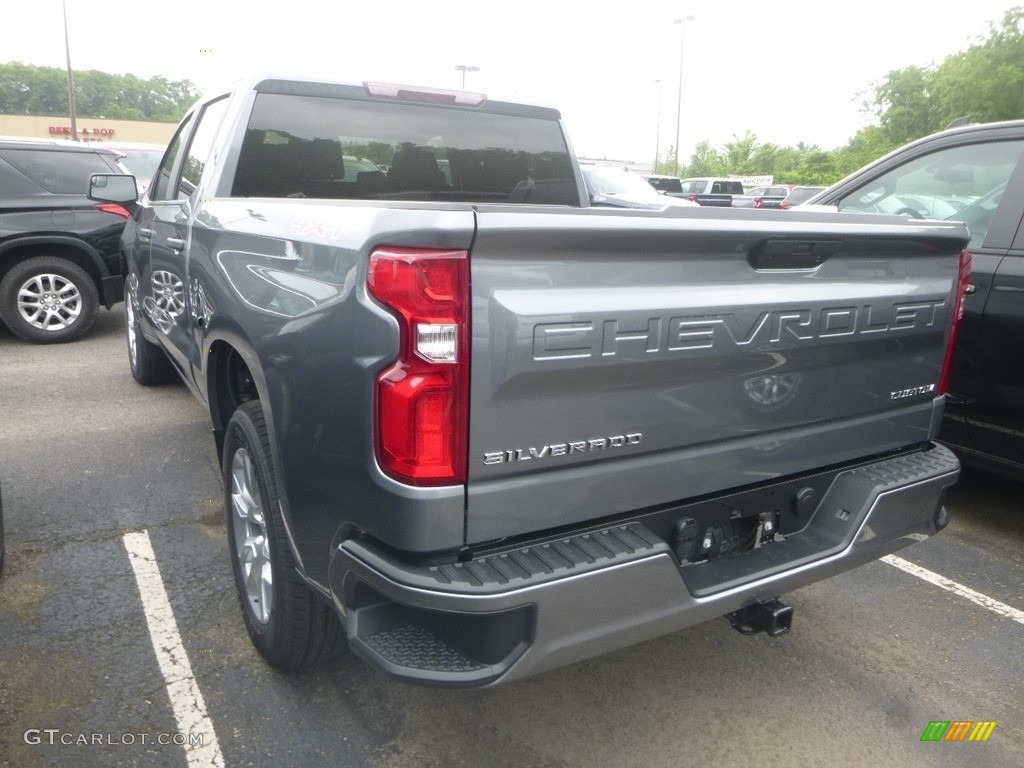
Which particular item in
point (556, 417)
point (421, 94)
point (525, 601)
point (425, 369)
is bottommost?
point (525, 601)

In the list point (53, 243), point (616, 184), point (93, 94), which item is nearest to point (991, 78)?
point (616, 184)

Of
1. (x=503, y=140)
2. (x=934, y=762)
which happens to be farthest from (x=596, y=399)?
(x=503, y=140)

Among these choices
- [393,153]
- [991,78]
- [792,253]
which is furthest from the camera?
[991,78]

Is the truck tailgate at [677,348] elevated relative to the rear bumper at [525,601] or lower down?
elevated

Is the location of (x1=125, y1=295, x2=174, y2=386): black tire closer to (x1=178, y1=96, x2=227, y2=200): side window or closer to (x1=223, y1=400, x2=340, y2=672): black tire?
(x1=178, y1=96, x2=227, y2=200): side window

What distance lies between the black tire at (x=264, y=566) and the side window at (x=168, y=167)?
2.07 meters

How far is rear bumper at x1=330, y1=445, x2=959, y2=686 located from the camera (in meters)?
1.87

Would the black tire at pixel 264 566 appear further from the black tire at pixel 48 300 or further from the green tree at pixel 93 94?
the green tree at pixel 93 94

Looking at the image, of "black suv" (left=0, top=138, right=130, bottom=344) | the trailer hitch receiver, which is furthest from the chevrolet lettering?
"black suv" (left=0, top=138, right=130, bottom=344)

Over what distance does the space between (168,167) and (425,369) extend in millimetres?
3535

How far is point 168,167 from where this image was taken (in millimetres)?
4695

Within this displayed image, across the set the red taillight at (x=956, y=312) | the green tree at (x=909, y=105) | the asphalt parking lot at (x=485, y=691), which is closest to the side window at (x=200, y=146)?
the asphalt parking lot at (x=485, y=691)

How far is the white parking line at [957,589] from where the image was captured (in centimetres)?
343

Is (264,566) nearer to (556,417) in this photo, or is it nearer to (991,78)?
(556,417)
